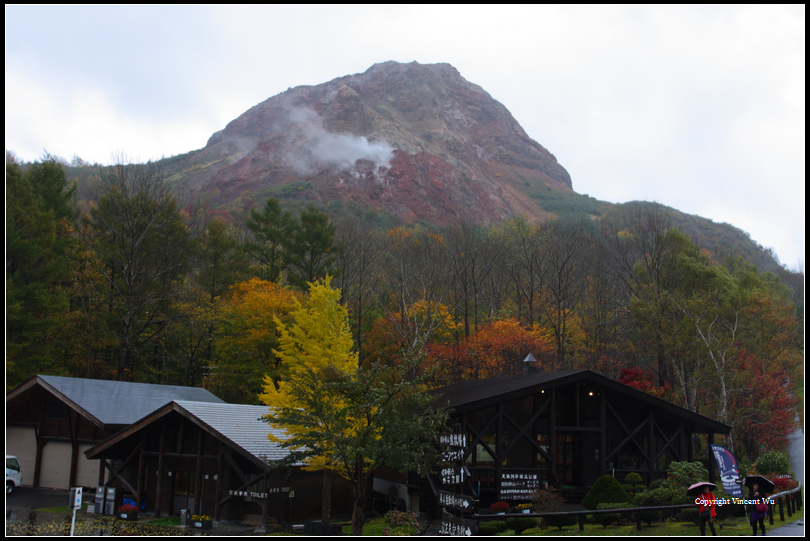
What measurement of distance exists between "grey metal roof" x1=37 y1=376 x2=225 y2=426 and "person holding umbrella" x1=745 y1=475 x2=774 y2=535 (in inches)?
901

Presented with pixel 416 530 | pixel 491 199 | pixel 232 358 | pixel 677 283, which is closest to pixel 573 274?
pixel 677 283

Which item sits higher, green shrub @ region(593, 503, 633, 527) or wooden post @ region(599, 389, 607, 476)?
wooden post @ region(599, 389, 607, 476)

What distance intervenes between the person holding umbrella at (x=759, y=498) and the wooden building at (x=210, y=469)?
13488mm

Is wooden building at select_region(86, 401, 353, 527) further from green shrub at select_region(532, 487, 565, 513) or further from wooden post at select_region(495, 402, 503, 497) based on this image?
green shrub at select_region(532, 487, 565, 513)

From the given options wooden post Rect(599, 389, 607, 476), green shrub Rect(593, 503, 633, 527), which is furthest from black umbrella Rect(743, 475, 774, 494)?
wooden post Rect(599, 389, 607, 476)

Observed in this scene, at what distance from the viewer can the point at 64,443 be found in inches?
1031

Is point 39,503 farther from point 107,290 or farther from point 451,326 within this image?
point 451,326

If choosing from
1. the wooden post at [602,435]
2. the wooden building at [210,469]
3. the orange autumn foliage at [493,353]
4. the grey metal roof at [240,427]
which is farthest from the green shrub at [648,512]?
the orange autumn foliage at [493,353]

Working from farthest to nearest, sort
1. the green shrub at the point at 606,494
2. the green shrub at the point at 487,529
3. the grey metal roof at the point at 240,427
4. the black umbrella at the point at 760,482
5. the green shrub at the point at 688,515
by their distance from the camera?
the grey metal roof at the point at 240,427 < the green shrub at the point at 606,494 < the green shrub at the point at 487,529 < the green shrub at the point at 688,515 < the black umbrella at the point at 760,482

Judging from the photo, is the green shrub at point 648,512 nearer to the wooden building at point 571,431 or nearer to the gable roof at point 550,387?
the wooden building at point 571,431

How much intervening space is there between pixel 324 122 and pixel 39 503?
14160cm

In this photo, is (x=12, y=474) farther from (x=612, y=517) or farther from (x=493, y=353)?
(x=493, y=353)

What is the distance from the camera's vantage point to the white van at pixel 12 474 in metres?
23.8

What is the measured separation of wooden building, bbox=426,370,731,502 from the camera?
20.1 m
